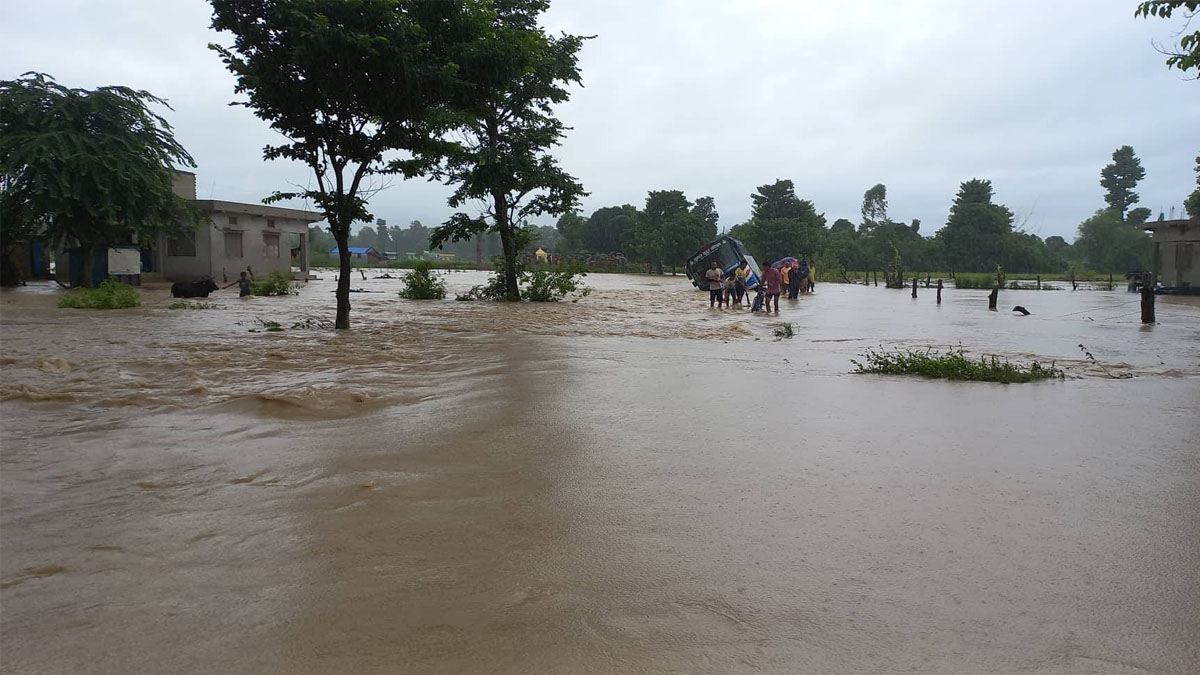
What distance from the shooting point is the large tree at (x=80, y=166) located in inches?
863

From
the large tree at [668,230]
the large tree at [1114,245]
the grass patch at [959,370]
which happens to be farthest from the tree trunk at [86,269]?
the large tree at [1114,245]

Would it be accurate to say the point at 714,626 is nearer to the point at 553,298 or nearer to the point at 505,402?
the point at 505,402

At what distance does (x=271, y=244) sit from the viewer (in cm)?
3569

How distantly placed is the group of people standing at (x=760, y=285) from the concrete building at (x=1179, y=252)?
47.4 feet

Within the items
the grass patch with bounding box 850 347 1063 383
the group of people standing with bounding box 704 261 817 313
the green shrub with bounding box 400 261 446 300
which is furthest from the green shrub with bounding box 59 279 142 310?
the grass patch with bounding box 850 347 1063 383

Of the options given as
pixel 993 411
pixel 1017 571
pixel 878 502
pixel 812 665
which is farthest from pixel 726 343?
pixel 812 665

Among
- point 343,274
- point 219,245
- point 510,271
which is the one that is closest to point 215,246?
point 219,245

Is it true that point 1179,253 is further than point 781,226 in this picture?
No

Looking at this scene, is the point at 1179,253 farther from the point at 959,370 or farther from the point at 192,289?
the point at 192,289

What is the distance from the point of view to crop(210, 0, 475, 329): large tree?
460 inches

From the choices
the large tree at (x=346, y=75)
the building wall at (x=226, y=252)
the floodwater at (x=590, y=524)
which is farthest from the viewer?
the building wall at (x=226, y=252)

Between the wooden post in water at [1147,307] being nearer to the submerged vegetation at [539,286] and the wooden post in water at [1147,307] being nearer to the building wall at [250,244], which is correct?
the submerged vegetation at [539,286]

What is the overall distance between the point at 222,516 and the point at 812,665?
3126 millimetres

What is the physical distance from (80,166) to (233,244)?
1125 cm
